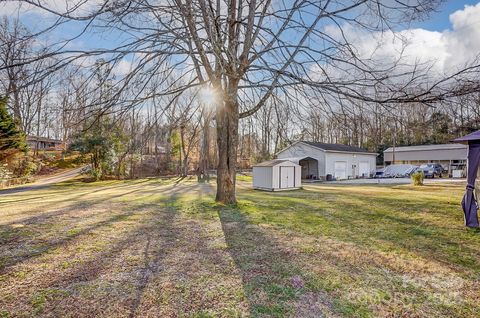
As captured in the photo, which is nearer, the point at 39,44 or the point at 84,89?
the point at 39,44

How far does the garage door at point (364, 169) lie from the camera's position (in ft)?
96.1

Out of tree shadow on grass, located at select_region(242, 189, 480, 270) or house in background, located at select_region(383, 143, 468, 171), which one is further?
house in background, located at select_region(383, 143, 468, 171)

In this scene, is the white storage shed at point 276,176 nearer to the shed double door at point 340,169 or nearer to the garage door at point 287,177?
the garage door at point 287,177

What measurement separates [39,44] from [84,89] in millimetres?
1158

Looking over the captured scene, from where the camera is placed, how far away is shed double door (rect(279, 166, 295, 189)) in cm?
1628

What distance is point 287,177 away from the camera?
1662 cm

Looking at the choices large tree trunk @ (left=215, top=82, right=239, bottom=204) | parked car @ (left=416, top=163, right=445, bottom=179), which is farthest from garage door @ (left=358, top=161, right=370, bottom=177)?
Result: large tree trunk @ (left=215, top=82, right=239, bottom=204)

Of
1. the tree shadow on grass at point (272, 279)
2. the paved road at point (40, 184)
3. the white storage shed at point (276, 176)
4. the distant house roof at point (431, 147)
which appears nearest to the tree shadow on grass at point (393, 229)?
the tree shadow on grass at point (272, 279)

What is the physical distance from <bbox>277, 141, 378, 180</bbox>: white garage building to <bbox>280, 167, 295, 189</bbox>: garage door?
26.5ft

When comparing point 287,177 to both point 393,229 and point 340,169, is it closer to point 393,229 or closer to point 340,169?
point 393,229

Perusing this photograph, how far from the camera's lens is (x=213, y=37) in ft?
14.7

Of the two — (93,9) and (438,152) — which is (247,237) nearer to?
(93,9)

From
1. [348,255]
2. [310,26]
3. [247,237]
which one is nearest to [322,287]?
[348,255]

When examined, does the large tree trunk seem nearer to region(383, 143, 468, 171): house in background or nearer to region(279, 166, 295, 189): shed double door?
region(279, 166, 295, 189): shed double door
